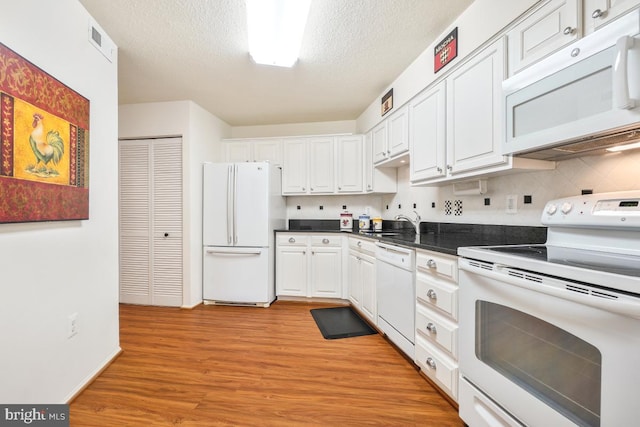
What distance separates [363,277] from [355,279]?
24 centimetres

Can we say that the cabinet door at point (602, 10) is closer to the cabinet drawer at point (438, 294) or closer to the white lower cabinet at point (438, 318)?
the white lower cabinet at point (438, 318)

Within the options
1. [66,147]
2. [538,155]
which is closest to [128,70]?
[66,147]

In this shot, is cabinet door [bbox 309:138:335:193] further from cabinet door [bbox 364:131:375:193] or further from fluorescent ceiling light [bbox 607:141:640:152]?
fluorescent ceiling light [bbox 607:141:640:152]

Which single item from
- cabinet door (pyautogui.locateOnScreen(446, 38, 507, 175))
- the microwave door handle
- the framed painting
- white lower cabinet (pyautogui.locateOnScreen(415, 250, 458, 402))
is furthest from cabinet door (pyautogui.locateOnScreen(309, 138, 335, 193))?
the microwave door handle

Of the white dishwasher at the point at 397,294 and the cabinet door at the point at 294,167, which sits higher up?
the cabinet door at the point at 294,167

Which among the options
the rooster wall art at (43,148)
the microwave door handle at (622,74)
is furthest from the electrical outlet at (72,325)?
the microwave door handle at (622,74)

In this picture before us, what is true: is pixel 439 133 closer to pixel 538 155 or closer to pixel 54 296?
pixel 538 155

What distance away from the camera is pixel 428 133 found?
7.18 ft

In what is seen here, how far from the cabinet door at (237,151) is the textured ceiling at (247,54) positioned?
1.65 ft

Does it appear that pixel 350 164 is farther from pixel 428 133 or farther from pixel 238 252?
pixel 238 252

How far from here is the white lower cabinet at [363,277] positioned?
8.42 ft

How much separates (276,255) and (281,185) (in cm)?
96

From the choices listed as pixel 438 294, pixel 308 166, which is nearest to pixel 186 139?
pixel 308 166

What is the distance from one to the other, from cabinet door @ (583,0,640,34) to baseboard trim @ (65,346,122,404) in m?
3.19
